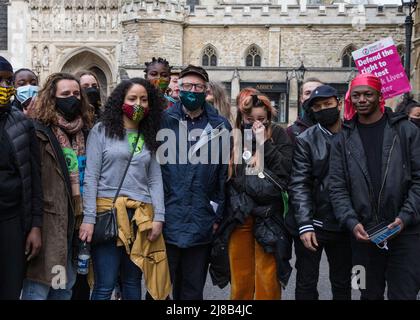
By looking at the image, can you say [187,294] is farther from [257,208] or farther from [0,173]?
[0,173]

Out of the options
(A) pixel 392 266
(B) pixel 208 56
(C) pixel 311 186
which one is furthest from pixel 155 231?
(B) pixel 208 56

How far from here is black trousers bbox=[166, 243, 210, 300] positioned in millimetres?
4094

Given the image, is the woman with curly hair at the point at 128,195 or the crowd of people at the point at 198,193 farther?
the woman with curly hair at the point at 128,195

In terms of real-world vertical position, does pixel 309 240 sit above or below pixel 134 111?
below

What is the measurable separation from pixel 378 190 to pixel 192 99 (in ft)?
5.06

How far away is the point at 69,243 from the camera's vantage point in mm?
→ 3814

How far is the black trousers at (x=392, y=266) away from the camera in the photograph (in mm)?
3682

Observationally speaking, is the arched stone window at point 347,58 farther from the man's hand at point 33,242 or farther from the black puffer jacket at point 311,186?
the man's hand at point 33,242

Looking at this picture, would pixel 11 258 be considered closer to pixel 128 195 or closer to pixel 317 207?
pixel 128 195

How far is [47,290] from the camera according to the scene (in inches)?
147

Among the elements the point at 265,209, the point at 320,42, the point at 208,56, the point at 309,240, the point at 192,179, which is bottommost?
the point at 309,240

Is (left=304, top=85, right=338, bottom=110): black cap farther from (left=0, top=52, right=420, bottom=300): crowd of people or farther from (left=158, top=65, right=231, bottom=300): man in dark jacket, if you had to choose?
(left=158, top=65, right=231, bottom=300): man in dark jacket

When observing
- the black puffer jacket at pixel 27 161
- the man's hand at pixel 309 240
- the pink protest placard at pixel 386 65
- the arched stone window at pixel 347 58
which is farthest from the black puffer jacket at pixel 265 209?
the arched stone window at pixel 347 58
